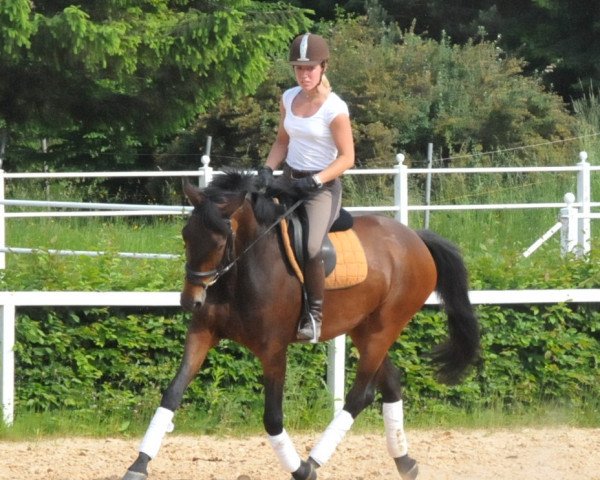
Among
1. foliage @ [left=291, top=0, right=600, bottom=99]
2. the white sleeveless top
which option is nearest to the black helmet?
the white sleeveless top

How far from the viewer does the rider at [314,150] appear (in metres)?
6.29

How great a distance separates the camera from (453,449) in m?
7.63

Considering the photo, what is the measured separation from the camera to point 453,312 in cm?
749

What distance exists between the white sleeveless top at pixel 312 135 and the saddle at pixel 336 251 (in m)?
0.35

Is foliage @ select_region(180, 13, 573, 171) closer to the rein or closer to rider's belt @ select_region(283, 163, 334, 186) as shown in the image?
rider's belt @ select_region(283, 163, 334, 186)

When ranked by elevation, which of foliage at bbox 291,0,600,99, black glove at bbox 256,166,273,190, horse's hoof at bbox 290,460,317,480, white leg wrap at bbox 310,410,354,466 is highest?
foliage at bbox 291,0,600,99

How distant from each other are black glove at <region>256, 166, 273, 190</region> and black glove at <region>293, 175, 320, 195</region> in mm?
139

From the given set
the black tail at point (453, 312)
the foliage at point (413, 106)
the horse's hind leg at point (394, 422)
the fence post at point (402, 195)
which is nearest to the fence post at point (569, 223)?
the fence post at point (402, 195)

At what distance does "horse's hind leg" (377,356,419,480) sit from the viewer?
22.3 feet

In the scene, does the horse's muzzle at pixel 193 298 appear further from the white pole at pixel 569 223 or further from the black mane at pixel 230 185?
the white pole at pixel 569 223

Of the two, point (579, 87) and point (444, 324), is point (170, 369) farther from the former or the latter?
point (579, 87)

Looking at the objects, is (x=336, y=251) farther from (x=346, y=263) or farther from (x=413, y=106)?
(x=413, y=106)

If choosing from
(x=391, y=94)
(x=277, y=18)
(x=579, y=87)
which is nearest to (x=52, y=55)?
(x=277, y=18)

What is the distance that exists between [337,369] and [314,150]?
214cm
